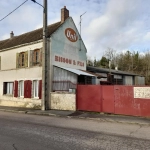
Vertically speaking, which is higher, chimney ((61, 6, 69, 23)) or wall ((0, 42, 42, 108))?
chimney ((61, 6, 69, 23))

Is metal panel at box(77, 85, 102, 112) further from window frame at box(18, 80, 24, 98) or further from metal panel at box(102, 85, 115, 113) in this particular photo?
window frame at box(18, 80, 24, 98)

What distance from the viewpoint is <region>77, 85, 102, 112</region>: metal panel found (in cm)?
1365

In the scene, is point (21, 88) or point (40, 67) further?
point (21, 88)

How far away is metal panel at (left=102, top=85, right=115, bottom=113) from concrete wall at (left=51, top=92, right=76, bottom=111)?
2.38 m

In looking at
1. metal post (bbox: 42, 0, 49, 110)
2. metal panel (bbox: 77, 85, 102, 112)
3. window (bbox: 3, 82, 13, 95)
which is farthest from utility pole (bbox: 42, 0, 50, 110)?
window (bbox: 3, 82, 13, 95)

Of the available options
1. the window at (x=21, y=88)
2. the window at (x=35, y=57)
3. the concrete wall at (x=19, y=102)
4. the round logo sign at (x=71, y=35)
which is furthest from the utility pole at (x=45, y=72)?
the round logo sign at (x=71, y=35)

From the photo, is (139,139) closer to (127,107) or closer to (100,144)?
(100,144)

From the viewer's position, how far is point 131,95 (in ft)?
40.6

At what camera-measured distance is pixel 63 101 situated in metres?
15.2

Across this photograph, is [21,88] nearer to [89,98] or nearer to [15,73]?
[15,73]

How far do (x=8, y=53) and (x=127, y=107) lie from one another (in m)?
13.7

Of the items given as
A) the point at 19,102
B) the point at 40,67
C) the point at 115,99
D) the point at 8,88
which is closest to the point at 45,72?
the point at 40,67

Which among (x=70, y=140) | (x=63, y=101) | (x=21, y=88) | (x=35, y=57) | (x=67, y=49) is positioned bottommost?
(x=70, y=140)

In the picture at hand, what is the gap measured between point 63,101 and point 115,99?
4260mm
